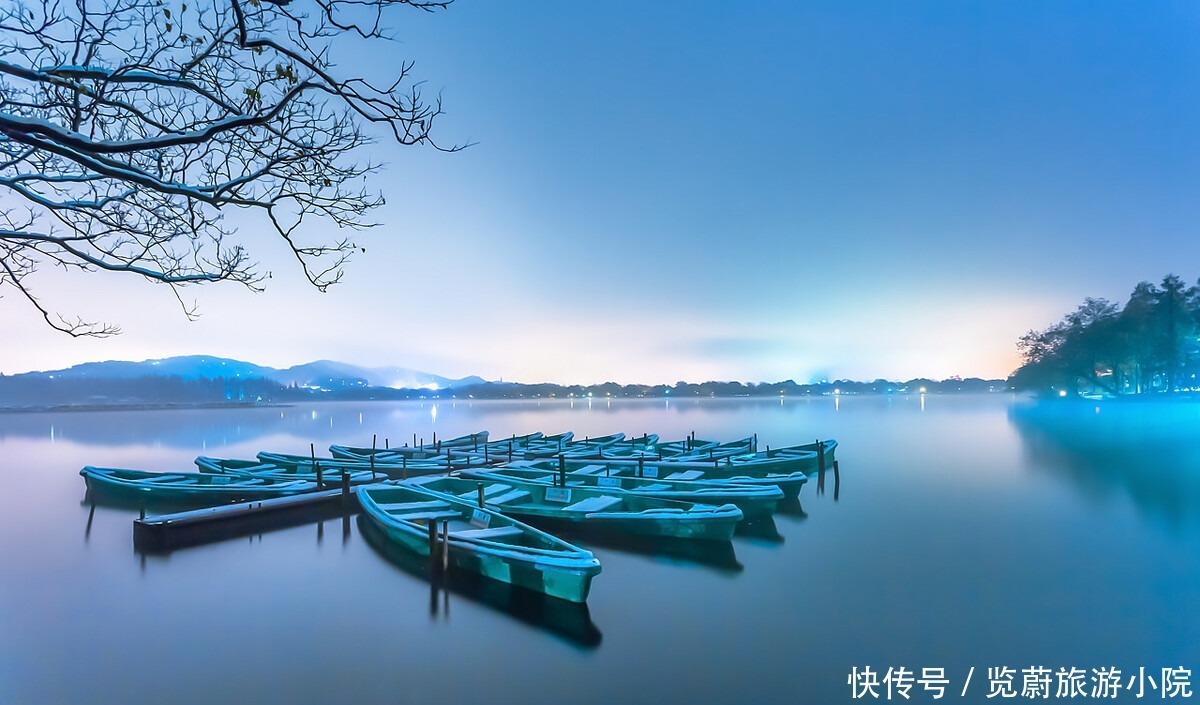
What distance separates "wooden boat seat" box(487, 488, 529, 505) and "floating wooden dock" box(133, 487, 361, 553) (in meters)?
5.28

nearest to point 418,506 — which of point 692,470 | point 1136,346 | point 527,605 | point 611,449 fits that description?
point 527,605

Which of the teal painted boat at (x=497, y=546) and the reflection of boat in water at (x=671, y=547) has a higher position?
the teal painted boat at (x=497, y=546)

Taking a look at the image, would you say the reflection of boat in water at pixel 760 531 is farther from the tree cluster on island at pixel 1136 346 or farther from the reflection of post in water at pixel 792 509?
the tree cluster on island at pixel 1136 346

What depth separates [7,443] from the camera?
63844 millimetres

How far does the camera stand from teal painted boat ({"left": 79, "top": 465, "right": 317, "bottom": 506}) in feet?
65.0

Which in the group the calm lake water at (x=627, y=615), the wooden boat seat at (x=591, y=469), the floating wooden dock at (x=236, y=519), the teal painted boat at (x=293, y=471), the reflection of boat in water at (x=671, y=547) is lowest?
the calm lake water at (x=627, y=615)

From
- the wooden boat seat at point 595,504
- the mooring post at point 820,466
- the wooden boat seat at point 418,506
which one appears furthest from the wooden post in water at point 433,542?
the mooring post at point 820,466

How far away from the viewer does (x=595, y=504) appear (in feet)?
51.3

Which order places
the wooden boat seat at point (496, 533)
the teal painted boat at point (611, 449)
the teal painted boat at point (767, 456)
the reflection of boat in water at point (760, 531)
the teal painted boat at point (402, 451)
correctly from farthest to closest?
1. the teal painted boat at point (402, 451)
2. the teal painted boat at point (611, 449)
3. the teal painted boat at point (767, 456)
4. the reflection of boat in water at point (760, 531)
5. the wooden boat seat at point (496, 533)

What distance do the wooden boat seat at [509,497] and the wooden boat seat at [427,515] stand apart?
1167 millimetres

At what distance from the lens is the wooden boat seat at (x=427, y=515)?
1470 centimetres

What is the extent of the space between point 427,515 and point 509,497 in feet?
8.13

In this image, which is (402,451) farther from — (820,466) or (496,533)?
(820,466)

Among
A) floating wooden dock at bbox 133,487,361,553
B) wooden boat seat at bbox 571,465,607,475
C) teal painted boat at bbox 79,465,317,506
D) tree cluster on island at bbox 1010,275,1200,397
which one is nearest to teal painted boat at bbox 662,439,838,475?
wooden boat seat at bbox 571,465,607,475
